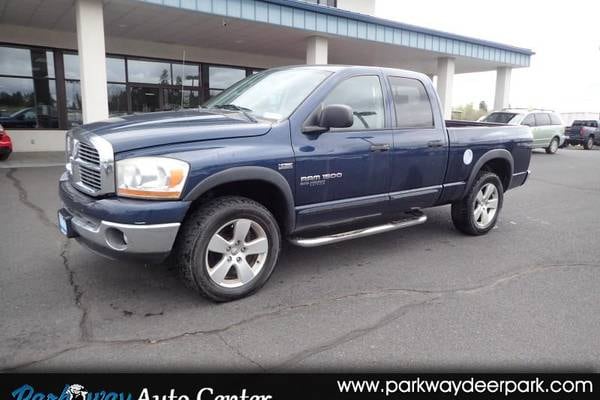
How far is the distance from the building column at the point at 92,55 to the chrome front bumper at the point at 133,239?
28.0 feet

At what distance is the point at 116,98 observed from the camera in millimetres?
15672

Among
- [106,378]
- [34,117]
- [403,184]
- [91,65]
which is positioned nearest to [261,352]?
[106,378]

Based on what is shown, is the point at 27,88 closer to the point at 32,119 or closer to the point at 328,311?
the point at 32,119

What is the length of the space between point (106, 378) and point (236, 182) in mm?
1684

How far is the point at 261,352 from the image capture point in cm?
302

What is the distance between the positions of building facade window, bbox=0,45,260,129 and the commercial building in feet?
0.10

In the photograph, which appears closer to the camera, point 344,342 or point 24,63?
point 344,342

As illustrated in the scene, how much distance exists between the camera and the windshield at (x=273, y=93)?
4.11 metres

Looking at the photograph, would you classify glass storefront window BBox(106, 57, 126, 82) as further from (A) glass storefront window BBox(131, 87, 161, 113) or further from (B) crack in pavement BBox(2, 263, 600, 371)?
(B) crack in pavement BBox(2, 263, 600, 371)

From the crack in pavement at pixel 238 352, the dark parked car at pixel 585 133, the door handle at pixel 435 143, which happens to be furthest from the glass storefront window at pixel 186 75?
the dark parked car at pixel 585 133

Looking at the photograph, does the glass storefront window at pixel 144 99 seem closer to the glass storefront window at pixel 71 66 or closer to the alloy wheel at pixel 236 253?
the glass storefront window at pixel 71 66

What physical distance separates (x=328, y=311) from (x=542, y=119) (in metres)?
17.7

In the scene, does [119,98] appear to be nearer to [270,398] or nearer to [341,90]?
[341,90]

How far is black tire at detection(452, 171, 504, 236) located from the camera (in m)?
5.65
